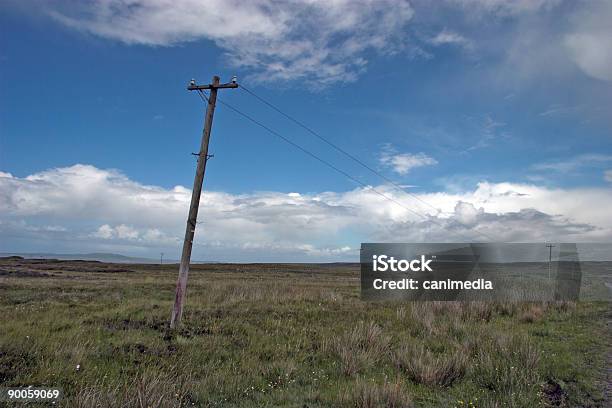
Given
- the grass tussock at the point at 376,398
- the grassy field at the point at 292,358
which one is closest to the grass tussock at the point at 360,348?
the grassy field at the point at 292,358

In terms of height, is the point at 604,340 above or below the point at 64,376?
above

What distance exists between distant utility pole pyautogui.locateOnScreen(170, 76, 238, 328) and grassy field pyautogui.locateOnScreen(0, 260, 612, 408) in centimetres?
79

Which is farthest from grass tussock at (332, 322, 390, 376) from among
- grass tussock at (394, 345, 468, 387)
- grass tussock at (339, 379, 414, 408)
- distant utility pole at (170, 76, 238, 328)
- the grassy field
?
distant utility pole at (170, 76, 238, 328)

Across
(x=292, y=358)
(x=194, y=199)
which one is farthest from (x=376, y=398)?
(x=194, y=199)

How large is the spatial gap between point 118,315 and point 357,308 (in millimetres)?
9782

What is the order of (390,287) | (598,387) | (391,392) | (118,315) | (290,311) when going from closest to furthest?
1. (391,392)
2. (598,387)
3. (118,315)
4. (290,311)
5. (390,287)

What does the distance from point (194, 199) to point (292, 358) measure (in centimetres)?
641

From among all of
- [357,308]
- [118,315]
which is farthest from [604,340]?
[118,315]

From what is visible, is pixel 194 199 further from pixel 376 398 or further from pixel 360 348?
pixel 376 398

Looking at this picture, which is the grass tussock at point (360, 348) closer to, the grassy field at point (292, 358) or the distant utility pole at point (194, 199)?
the grassy field at point (292, 358)

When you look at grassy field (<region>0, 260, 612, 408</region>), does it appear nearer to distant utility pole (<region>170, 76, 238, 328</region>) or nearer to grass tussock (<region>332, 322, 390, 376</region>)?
grass tussock (<region>332, 322, 390, 376</region>)

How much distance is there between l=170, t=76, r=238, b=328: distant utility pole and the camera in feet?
40.3

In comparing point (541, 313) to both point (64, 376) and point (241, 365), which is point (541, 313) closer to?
point (241, 365)

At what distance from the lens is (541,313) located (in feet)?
56.3
